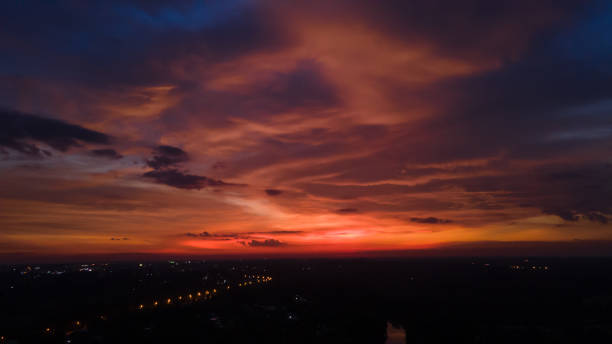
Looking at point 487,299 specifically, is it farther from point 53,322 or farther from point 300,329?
point 53,322

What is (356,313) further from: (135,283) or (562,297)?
(135,283)

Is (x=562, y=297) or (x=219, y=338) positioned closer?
(x=219, y=338)

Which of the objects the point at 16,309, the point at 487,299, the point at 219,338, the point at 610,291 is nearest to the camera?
the point at 219,338

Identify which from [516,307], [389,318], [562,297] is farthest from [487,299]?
[389,318]

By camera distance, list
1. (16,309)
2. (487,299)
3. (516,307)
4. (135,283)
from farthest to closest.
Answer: (135,283)
(487,299)
(516,307)
(16,309)

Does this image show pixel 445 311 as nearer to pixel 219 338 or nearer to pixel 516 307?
pixel 516 307

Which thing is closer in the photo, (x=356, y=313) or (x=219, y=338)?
(x=219, y=338)

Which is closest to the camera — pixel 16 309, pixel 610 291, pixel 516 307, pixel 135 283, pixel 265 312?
pixel 265 312

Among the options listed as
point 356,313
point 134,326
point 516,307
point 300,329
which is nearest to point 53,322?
point 134,326

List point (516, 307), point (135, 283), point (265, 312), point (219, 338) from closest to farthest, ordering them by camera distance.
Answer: point (219, 338) → point (265, 312) → point (516, 307) → point (135, 283)
